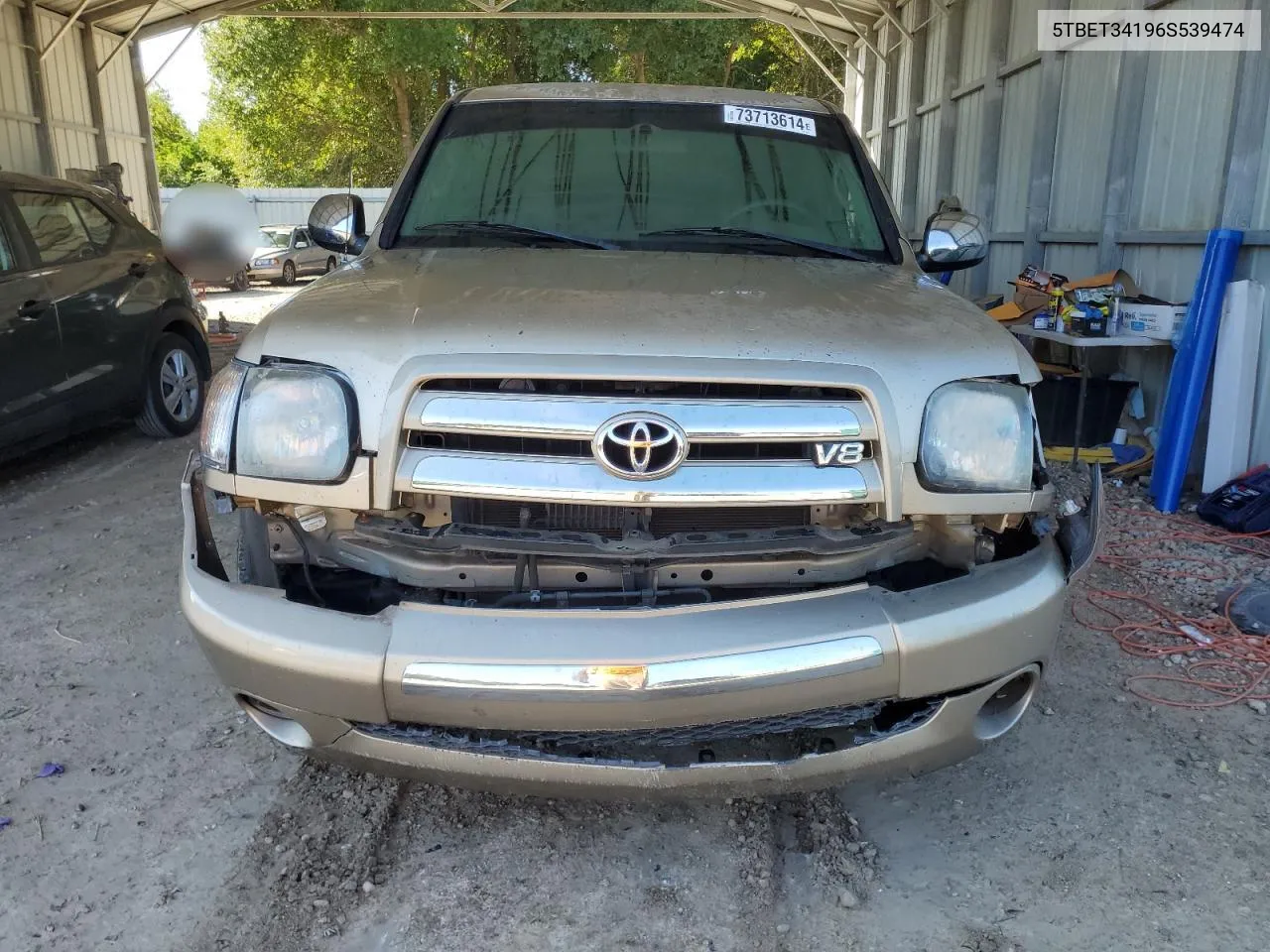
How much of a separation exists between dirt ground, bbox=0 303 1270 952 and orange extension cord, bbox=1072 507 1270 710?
7.3 inches

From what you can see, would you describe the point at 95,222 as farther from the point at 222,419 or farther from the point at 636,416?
the point at 636,416

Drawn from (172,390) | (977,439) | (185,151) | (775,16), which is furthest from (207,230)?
(185,151)

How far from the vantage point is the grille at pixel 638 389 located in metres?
2.11

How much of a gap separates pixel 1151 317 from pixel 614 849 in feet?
16.5

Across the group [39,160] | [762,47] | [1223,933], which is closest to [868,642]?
[1223,933]

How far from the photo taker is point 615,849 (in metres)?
2.51

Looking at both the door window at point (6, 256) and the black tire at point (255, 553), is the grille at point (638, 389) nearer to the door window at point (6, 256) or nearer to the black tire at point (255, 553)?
the black tire at point (255, 553)

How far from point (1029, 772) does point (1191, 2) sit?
5.23m

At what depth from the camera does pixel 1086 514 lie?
8.11 ft

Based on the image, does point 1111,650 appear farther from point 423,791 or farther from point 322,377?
point 322,377

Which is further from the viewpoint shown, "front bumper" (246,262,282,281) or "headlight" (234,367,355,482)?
"front bumper" (246,262,282,281)

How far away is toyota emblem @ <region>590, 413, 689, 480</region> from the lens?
2.03 metres

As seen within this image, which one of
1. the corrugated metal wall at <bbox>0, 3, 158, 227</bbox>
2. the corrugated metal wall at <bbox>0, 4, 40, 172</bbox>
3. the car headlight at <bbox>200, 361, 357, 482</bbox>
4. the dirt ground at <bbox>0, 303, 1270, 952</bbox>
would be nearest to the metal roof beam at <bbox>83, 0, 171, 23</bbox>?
the corrugated metal wall at <bbox>0, 3, 158, 227</bbox>

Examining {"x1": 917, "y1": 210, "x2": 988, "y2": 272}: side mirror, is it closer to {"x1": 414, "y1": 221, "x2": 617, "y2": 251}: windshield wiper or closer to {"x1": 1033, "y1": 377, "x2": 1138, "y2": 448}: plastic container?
{"x1": 414, "y1": 221, "x2": 617, "y2": 251}: windshield wiper
